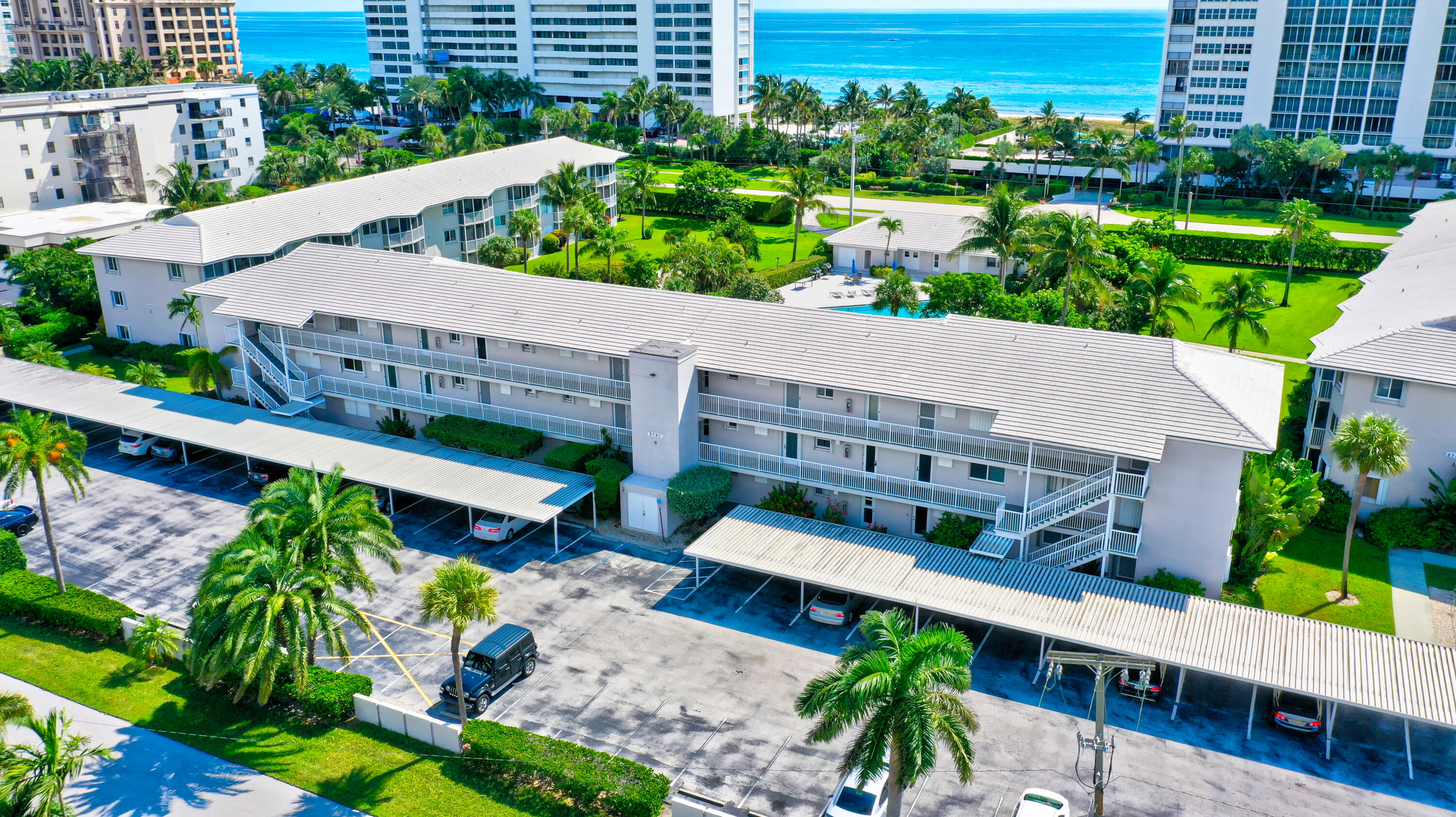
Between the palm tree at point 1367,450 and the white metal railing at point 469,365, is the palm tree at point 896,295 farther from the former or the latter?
the palm tree at point 1367,450

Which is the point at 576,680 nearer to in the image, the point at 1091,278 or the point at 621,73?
the point at 1091,278

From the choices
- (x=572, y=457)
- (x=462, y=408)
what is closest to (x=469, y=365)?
(x=462, y=408)

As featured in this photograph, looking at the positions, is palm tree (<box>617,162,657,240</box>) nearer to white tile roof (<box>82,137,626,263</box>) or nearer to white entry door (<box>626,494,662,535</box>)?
white tile roof (<box>82,137,626,263</box>)

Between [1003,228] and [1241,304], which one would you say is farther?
[1003,228]

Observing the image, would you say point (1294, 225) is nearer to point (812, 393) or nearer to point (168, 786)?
point (812, 393)

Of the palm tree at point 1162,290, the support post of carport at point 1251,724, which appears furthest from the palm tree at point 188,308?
the support post of carport at point 1251,724
